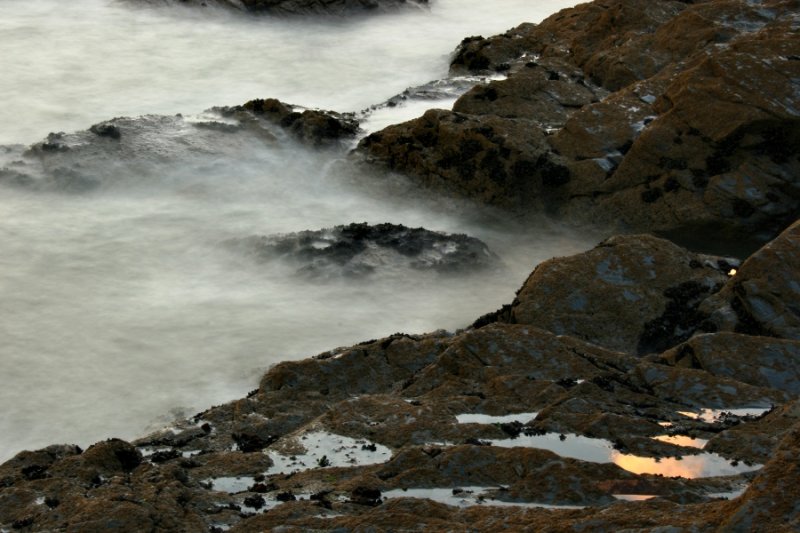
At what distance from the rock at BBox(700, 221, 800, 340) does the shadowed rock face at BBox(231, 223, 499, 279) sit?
6.95 m

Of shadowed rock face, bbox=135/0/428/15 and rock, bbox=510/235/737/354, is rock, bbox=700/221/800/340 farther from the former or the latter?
shadowed rock face, bbox=135/0/428/15

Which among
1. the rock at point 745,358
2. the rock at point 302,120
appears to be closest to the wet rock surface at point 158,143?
the rock at point 302,120

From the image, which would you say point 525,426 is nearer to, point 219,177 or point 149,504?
point 149,504

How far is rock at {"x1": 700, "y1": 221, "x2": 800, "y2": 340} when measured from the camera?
57.4 ft

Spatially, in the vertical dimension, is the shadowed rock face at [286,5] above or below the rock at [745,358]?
above

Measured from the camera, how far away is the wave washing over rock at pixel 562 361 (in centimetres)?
1148

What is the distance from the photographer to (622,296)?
1850cm

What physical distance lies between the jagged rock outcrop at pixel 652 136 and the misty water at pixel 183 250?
1069mm

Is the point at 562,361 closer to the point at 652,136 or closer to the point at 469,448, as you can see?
the point at 469,448

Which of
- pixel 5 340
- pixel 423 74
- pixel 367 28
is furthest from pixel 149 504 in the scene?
pixel 367 28

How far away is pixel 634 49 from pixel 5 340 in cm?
1867

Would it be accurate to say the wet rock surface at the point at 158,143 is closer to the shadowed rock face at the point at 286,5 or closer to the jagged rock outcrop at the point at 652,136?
the jagged rock outcrop at the point at 652,136

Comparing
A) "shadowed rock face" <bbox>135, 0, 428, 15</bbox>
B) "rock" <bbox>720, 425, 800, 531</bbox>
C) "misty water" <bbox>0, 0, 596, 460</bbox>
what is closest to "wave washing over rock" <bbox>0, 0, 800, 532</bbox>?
"rock" <bbox>720, 425, 800, 531</bbox>

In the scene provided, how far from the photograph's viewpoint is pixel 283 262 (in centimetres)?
2427
